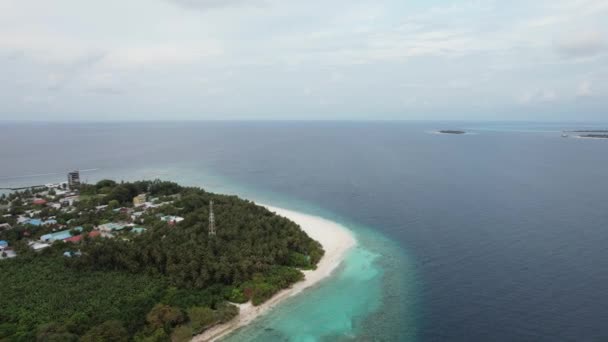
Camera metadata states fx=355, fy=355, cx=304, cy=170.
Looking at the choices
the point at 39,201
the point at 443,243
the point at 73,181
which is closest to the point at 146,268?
the point at 443,243

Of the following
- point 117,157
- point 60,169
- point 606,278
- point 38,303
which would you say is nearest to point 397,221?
point 606,278

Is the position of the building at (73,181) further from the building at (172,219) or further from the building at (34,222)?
the building at (172,219)

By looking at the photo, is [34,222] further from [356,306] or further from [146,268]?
[356,306]

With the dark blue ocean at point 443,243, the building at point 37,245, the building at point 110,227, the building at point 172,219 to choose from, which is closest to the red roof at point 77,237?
the building at point 110,227

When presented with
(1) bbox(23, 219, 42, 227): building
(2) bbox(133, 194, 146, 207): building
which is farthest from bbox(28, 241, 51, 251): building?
(2) bbox(133, 194, 146, 207): building

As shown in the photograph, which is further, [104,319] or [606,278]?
[606,278]

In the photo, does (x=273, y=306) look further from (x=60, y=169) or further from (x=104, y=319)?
(x=60, y=169)

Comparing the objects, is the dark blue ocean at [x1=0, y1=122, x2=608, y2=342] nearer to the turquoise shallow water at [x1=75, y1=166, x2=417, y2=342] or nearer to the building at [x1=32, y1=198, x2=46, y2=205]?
the turquoise shallow water at [x1=75, y1=166, x2=417, y2=342]
